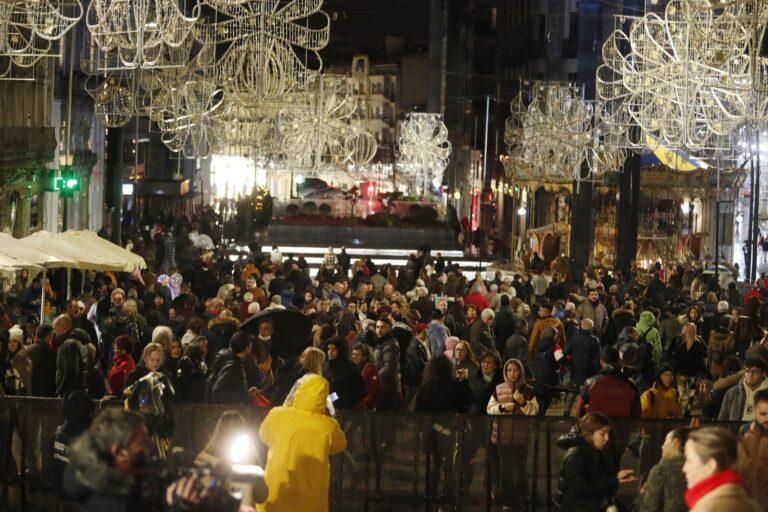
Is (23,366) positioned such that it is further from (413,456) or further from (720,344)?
(720,344)

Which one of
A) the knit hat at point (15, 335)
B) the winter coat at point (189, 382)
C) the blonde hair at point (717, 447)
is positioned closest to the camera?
the blonde hair at point (717, 447)

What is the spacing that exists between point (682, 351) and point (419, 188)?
55063 mm

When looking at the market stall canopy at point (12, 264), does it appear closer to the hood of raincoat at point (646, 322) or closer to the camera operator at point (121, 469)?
the hood of raincoat at point (646, 322)

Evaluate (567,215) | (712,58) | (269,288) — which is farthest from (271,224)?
(712,58)

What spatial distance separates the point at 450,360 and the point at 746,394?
2389 mm

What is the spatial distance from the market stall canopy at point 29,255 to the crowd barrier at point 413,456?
687 centimetres

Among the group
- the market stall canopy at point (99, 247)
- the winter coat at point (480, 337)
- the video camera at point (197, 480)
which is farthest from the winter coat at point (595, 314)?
the video camera at point (197, 480)

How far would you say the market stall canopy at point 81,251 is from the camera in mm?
20922

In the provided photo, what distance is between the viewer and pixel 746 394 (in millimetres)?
12922

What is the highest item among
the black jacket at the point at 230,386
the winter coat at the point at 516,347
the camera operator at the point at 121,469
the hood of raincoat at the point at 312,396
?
the camera operator at the point at 121,469

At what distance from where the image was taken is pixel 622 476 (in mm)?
9242

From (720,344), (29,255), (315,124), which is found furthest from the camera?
(315,124)

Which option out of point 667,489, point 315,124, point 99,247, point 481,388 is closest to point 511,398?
point 481,388

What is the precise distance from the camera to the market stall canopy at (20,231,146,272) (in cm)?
2092
